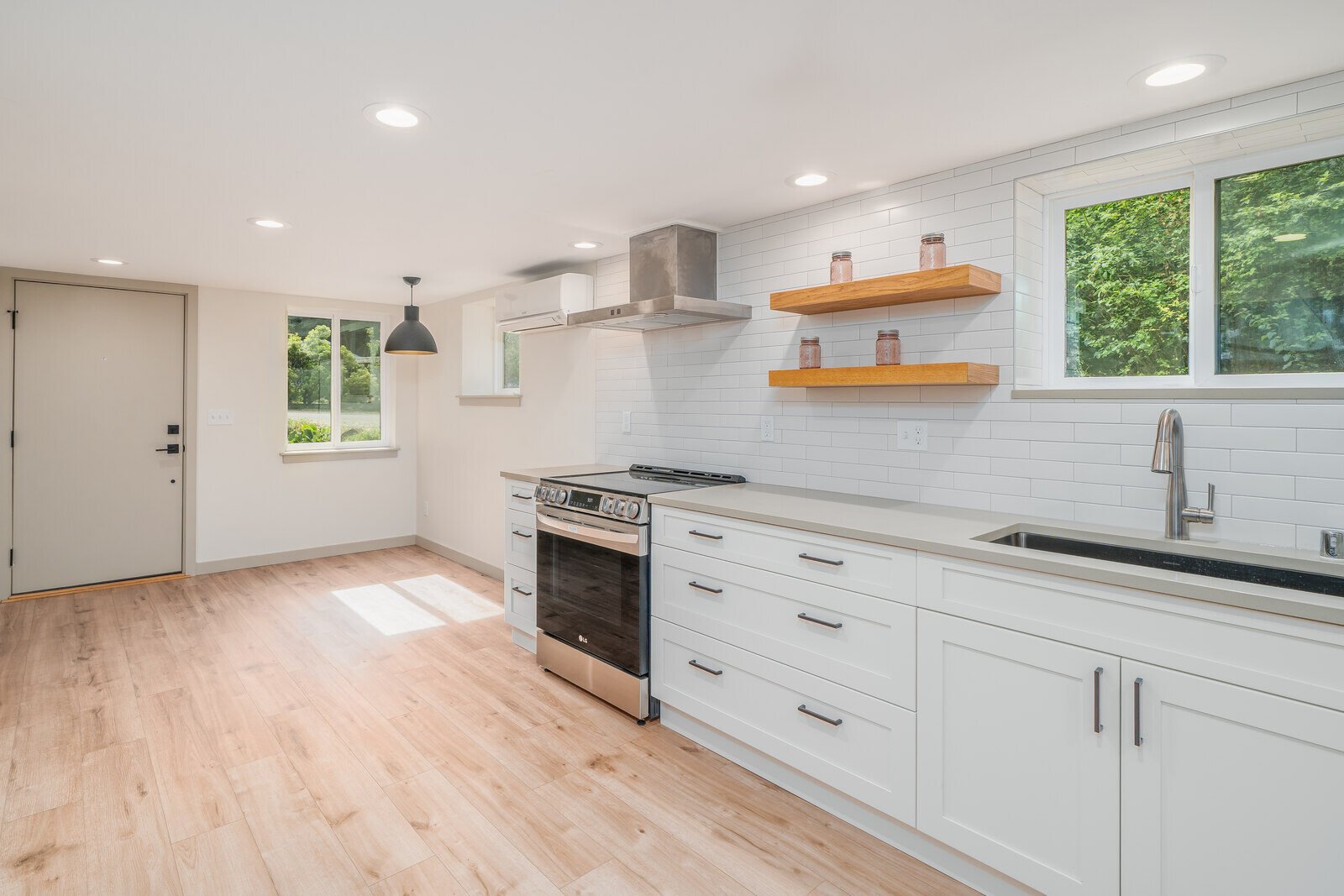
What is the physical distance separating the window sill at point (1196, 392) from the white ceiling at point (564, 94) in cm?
84

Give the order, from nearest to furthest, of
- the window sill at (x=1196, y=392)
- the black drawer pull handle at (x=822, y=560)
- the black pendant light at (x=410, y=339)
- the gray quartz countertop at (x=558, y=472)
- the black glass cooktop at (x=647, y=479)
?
the window sill at (x=1196, y=392) → the black drawer pull handle at (x=822, y=560) → the black glass cooktop at (x=647, y=479) → the gray quartz countertop at (x=558, y=472) → the black pendant light at (x=410, y=339)

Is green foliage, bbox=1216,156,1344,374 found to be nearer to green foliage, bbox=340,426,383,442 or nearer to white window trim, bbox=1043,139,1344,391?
white window trim, bbox=1043,139,1344,391

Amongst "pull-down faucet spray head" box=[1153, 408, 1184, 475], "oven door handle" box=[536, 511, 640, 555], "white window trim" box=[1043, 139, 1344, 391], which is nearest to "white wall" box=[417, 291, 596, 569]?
"oven door handle" box=[536, 511, 640, 555]

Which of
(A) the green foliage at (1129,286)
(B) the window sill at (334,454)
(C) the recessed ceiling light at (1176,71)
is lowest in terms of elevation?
(B) the window sill at (334,454)

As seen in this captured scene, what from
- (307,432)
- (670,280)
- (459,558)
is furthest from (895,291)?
(307,432)

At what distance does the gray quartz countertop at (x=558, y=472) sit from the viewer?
143 inches

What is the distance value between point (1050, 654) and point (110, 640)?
466 cm

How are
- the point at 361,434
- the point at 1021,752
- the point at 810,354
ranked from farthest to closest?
the point at 361,434
the point at 810,354
the point at 1021,752

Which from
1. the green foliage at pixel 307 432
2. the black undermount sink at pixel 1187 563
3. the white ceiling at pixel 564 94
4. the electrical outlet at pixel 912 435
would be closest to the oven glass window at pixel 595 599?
the electrical outlet at pixel 912 435

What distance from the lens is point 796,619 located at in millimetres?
2318

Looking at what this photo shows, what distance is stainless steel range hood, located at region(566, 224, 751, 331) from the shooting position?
324cm

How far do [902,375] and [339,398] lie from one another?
5.07 meters

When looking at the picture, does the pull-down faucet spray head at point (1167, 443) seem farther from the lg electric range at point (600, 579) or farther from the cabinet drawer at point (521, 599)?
the cabinet drawer at point (521, 599)

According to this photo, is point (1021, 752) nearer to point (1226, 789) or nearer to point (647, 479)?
point (1226, 789)
